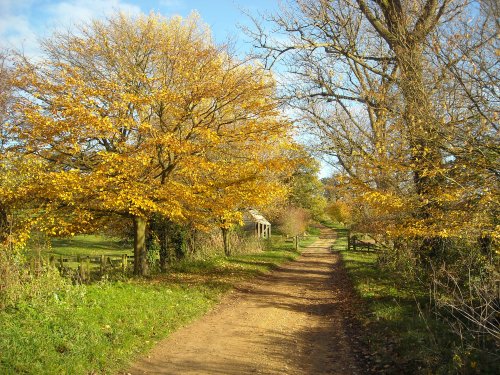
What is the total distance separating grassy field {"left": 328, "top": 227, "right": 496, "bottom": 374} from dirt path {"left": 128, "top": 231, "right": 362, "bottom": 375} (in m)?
0.52

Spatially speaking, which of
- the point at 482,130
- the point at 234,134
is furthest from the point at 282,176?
the point at 482,130

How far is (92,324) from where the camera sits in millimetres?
7215

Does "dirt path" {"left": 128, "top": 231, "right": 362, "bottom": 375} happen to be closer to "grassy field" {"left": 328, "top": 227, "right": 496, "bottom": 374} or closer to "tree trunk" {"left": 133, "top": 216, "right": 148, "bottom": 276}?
"grassy field" {"left": 328, "top": 227, "right": 496, "bottom": 374}

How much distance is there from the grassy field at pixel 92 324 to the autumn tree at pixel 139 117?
2411 mm

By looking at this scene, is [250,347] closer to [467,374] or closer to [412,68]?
[467,374]

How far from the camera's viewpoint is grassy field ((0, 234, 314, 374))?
580 centimetres

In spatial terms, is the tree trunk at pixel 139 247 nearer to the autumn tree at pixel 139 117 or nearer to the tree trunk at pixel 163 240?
the autumn tree at pixel 139 117

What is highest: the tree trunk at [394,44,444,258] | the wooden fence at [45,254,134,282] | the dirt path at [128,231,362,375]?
the tree trunk at [394,44,444,258]

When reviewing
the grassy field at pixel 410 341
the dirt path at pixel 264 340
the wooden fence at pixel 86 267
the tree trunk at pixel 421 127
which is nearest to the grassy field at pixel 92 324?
the dirt path at pixel 264 340

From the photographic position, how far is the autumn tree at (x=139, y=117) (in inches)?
419

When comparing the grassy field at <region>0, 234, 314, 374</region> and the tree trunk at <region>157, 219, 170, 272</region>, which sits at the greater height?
the tree trunk at <region>157, 219, 170, 272</region>

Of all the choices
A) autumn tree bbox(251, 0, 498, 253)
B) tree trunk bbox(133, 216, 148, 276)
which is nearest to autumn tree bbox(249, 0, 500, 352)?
autumn tree bbox(251, 0, 498, 253)

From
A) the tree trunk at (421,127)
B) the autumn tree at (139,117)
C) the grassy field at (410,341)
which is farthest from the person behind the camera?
the autumn tree at (139,117)

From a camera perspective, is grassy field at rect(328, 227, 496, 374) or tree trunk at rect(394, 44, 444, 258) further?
tree trunk at rect(394, 44, 444, 258)
